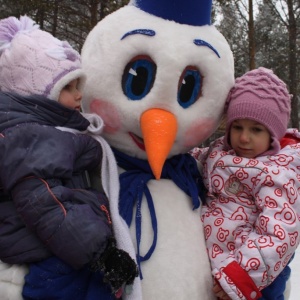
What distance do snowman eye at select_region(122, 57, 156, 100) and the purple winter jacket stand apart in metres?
0.34

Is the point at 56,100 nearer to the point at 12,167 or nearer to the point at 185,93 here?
the point at 12,167

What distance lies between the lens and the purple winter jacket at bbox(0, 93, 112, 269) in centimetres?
155

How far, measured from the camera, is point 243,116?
206 cm

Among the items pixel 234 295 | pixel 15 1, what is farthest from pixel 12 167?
pixel 15 1

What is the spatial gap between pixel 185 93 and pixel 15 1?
331 inches

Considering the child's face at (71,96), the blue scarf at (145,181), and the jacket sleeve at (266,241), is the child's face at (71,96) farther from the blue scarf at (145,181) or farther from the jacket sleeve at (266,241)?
the jacket sleeve at (266,241)

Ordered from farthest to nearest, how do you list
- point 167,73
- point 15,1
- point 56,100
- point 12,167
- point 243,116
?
point 15,1 < point 243,116 < point 167,73 < point 56,100 < point 12,167

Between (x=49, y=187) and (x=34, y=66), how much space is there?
48 cm

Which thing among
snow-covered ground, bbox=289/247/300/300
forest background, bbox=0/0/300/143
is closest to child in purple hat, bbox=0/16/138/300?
snow-covered ground, bbox=289/247/300/300

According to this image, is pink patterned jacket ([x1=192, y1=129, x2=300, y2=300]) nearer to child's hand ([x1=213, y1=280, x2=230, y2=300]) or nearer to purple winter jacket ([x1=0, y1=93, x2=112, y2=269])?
child's hand ([x1=213, y1=280, x2=230, y2=300])

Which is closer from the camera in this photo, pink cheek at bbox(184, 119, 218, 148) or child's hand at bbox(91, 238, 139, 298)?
child's hand at bbox(91, 238, 139, 298)

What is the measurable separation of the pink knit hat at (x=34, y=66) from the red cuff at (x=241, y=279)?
95cm

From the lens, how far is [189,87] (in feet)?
6.59

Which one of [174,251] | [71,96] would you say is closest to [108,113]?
[71,96]
